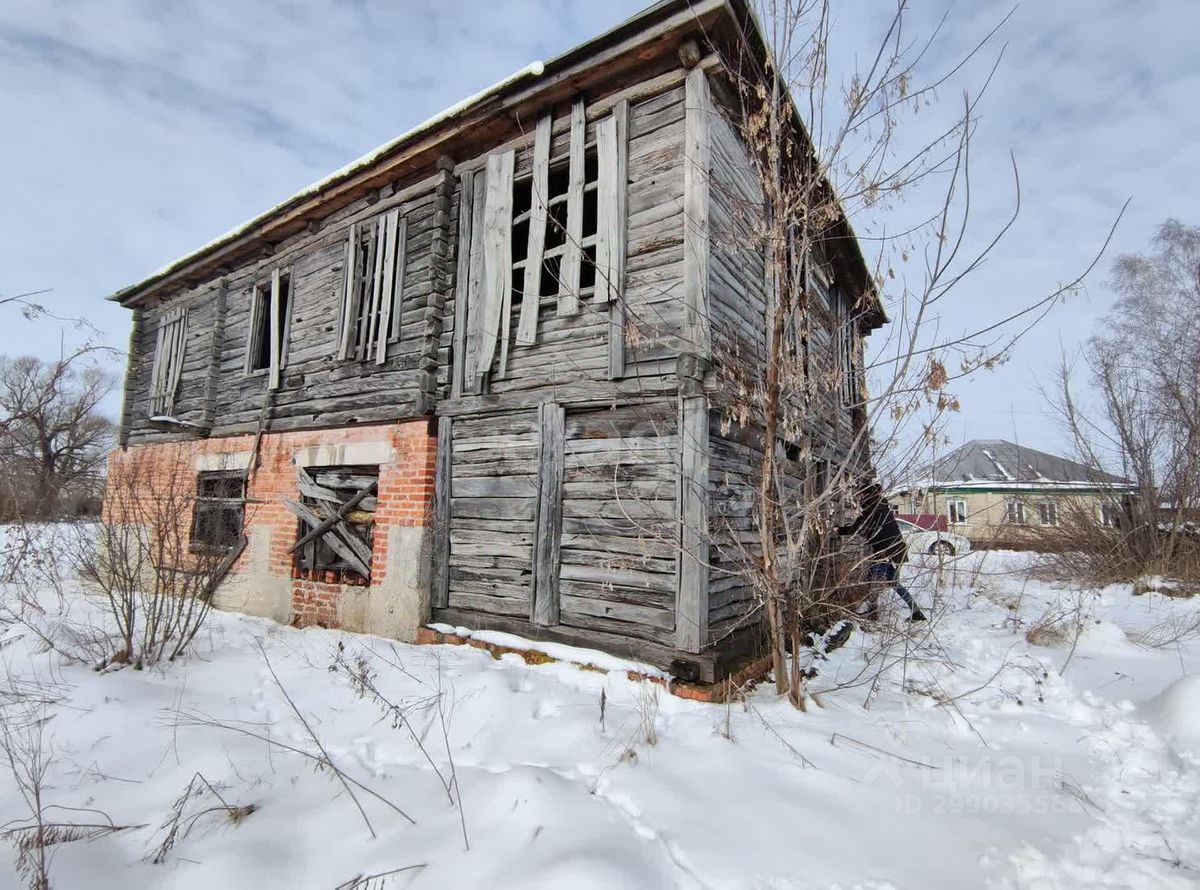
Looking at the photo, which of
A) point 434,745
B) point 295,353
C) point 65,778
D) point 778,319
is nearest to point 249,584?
point 295,353

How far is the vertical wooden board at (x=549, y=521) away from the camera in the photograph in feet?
16.4

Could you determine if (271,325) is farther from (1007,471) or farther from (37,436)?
(1007,471)

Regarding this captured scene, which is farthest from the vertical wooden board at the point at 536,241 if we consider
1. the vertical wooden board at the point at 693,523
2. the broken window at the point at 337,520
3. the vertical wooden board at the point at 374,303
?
the broken window at the point at 337,520

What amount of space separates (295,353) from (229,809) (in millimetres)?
6821

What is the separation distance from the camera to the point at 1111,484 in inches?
396

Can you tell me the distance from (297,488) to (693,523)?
5.69 m

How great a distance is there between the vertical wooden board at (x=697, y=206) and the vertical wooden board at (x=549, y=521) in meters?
1.50

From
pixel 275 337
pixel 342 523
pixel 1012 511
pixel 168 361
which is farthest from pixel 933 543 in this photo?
pixel 168 361

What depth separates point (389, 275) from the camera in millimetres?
6867

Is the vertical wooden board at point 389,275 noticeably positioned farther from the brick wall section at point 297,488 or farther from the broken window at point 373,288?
the brick wall section at point 297,488

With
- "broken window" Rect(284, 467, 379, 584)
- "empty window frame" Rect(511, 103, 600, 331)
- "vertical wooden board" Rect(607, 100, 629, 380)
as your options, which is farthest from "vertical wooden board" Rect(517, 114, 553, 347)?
"broken window" Rect(284, 467, 379, 584)

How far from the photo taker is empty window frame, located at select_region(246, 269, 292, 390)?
26.3 ft

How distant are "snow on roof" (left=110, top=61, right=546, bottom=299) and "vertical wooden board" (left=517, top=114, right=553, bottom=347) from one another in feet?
1.55

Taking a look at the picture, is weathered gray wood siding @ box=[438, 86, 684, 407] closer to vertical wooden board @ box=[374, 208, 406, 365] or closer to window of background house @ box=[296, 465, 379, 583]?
vertical wooden board @ box=[374, 208, 406, 365]
